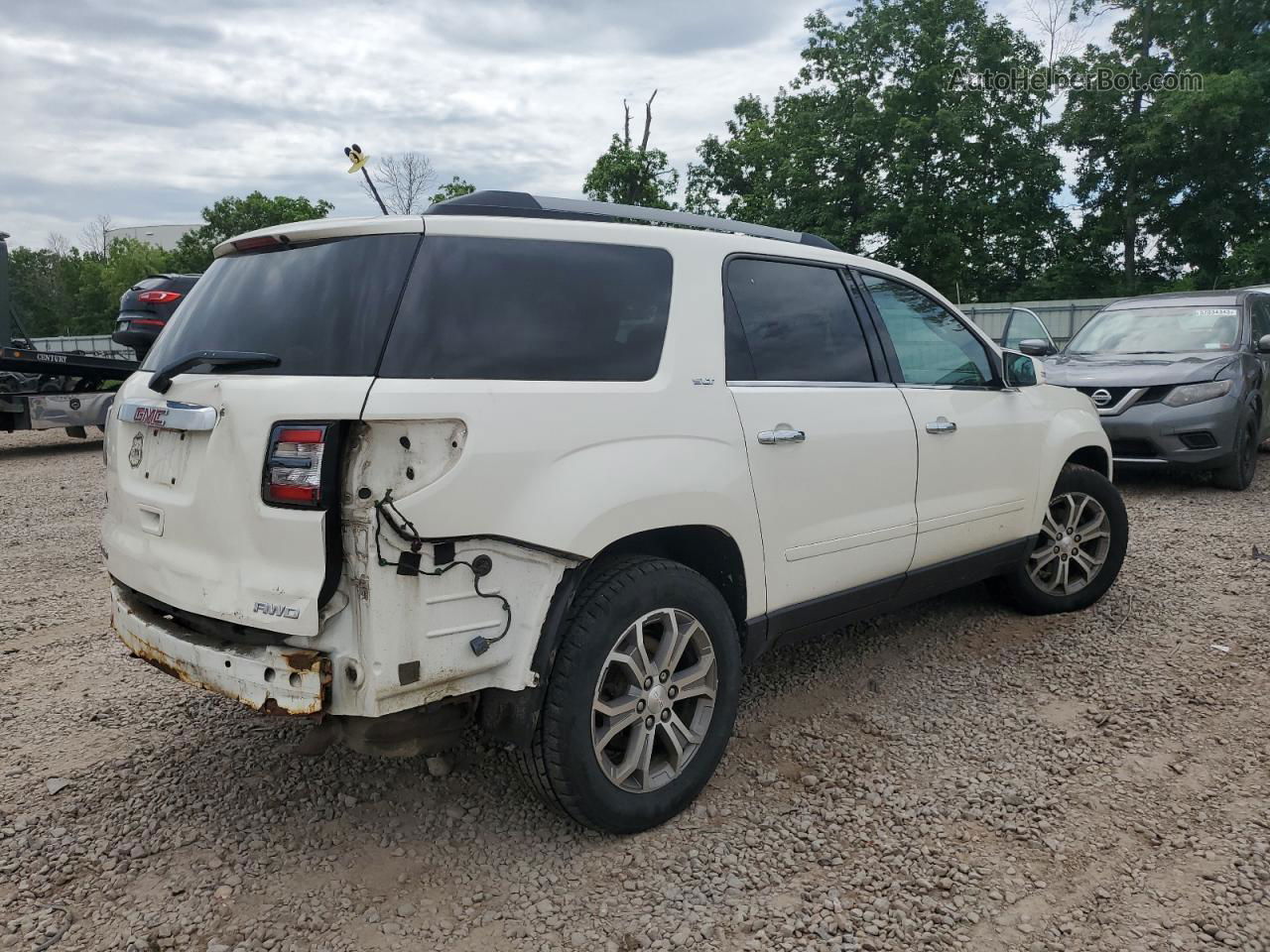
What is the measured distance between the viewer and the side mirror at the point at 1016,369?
14.1ft

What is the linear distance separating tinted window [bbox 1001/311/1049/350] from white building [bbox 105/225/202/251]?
7091 cm

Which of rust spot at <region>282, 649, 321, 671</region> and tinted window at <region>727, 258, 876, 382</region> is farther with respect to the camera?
tinted window at <region>727, 258, 876, 382</region>

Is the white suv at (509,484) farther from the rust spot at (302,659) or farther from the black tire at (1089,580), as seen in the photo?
the black tire at (1089,580)

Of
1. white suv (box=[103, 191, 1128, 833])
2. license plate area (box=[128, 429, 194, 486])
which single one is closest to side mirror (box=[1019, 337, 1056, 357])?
white suv (box=[103, 191, 1128, 833])

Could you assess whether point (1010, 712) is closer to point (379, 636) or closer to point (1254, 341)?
point (379, 636)

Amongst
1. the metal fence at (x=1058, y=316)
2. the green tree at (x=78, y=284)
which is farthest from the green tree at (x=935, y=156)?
the green tree at (x=78, y=284)

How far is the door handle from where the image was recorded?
3.07 m

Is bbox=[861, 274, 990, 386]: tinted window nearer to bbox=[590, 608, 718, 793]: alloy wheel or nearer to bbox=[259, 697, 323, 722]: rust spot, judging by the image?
bbox=[590, 608, 718, 793]: alloy wheel

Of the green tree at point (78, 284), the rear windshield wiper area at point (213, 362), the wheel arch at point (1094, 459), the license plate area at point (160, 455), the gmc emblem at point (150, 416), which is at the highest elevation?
the green tree at point (78, 284)

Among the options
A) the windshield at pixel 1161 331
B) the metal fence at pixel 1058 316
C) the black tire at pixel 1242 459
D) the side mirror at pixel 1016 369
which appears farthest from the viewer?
the metal fence at pixel 1058 316

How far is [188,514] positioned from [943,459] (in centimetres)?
282

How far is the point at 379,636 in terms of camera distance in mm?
2275

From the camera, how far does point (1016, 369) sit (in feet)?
14.1

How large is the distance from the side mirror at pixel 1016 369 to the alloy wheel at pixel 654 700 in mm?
2257
